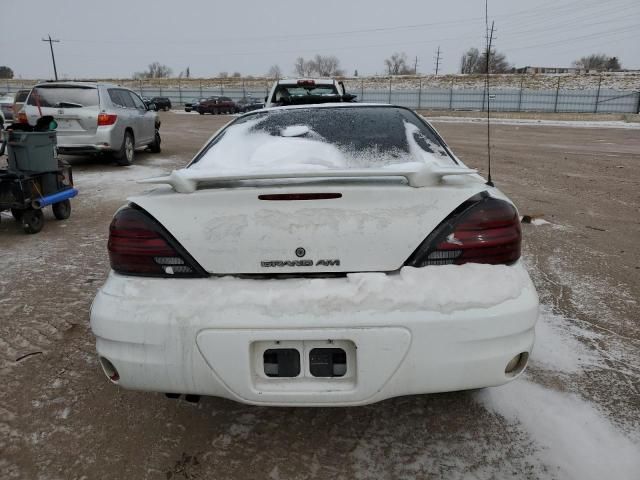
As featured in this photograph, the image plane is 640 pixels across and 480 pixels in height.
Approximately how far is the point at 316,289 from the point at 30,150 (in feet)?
15.3

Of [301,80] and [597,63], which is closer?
[301,80]

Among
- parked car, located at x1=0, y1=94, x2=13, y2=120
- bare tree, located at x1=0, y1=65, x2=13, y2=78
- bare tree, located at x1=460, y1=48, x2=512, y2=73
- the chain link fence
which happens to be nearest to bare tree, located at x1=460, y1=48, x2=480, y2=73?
bare tree, located at x1=460, y1=48, x2=512, y2=73

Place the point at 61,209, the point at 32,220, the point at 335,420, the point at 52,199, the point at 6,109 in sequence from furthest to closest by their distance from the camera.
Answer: the point at 6,109 → the point at 61,209 → the point at 52,199 → the point at 32,220 → the point at 335,420

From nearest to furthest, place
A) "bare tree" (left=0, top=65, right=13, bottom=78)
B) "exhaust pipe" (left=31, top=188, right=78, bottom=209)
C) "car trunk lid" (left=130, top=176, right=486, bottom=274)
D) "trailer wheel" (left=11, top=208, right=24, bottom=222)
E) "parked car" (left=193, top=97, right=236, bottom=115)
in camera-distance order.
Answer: "car trunk lid" (left=130, top=176, right=486, bottom=274)
"exhaust pipe" (left=31, top=188, right=78, bottom=209)
"trailer wheel" (left=11, top=208, right=24, bottom=222)
"parked car" (left=193, top=97, right=236, bottom=115)
"bare tree" (left=0, top=65, right=13, bottom=78)

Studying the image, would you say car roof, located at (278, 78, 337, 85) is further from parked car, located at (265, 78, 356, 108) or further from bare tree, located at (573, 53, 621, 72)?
bare tree, located at (573, 53, 621, 72)

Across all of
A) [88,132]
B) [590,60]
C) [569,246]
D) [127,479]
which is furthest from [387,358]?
[590,60]

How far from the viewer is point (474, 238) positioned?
184 centimetres

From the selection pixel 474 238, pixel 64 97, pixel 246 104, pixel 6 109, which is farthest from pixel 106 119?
pixel 246 104

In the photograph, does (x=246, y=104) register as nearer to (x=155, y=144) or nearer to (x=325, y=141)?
(x=155, y=144)

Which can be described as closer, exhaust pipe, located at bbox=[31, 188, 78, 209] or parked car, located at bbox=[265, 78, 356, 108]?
exhaust pipe, located at bbox=[31, 188, 78, 209]

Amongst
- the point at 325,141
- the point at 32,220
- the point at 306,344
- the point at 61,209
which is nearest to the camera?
the point at 306,344

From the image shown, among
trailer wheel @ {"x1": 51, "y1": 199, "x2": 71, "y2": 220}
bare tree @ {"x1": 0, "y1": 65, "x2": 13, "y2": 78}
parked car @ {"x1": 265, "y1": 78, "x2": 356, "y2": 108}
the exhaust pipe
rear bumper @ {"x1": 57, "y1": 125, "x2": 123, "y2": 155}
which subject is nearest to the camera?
the exhaust pipe

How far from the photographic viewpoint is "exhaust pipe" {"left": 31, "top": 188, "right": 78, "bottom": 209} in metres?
5.09

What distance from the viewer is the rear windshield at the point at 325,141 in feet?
7.88
